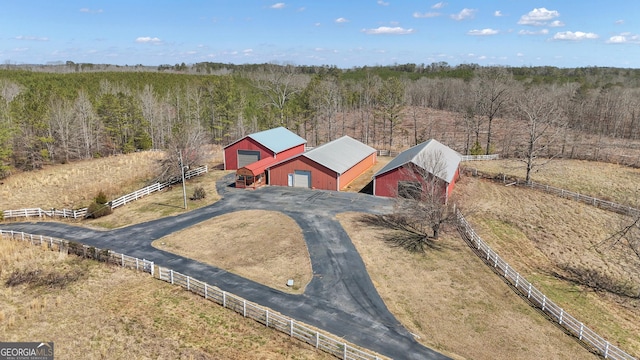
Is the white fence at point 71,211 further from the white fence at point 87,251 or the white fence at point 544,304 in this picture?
the white fence at point 544,304

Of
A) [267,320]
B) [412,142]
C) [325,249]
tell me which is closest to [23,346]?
[267,320]

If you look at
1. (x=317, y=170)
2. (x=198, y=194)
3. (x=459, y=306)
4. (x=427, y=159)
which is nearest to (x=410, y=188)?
(x=427, y=159)

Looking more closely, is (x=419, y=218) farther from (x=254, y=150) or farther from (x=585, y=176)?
(x=585, y=176)

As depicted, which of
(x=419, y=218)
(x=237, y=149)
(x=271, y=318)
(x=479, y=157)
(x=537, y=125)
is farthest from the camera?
(x=479, y=157)

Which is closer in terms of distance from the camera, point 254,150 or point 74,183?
point 74,183

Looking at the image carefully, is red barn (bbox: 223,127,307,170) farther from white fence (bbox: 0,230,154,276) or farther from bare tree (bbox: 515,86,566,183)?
bare tree (bbox: 515,86,566,183)

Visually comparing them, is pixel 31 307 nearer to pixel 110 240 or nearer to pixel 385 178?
pixel 110 240
